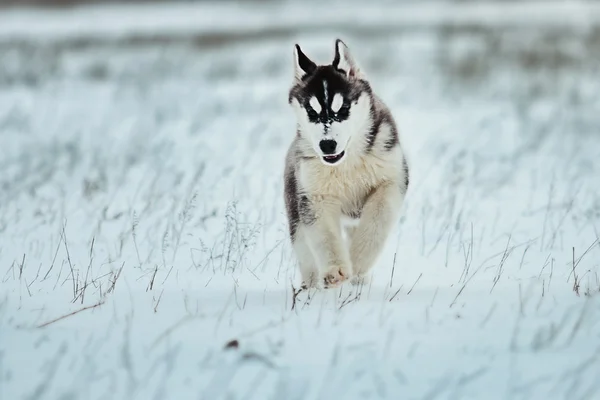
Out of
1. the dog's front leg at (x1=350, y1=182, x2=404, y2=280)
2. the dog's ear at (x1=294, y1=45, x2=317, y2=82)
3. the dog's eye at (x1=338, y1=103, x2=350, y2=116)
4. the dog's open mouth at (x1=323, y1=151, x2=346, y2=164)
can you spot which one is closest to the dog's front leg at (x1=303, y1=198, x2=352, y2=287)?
the dog's front leg at (x1=350, y1=182, x2=404, y2=280)

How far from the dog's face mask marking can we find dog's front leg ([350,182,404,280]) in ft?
1.37

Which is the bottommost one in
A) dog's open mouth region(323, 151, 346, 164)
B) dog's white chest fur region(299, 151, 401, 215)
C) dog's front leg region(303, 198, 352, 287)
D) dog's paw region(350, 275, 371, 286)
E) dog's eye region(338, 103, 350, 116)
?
dog's paw region(350, 275, 371, 286)

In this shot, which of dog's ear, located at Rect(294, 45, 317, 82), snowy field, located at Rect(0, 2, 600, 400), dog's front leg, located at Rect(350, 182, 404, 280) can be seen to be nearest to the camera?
snowy field, located at Rect(0, 2, 600, 400)

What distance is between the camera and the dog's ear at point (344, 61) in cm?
604

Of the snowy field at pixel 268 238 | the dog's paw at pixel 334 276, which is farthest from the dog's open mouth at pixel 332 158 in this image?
the snowy field at pixel 268 238

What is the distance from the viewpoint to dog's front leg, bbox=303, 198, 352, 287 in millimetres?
5414

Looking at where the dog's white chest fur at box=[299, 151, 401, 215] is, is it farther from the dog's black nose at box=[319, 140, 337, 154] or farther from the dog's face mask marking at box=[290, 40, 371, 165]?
the dog's black nose at box=[319, 140, 337, 154]

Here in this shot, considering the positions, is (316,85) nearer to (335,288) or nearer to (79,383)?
(335,288)

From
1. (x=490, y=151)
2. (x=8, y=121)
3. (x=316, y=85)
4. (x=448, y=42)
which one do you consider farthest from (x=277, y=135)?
(x=448, y=42)

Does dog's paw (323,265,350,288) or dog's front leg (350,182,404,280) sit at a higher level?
dog's front leg (350,182,404,280)

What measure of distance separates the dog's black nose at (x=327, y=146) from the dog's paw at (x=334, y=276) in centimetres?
77

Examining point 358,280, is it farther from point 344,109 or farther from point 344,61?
point 344,61

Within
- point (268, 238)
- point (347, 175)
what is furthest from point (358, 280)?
point (268, 238)

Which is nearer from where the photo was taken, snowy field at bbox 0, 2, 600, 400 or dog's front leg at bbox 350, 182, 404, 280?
snowy field at bbox 0, 2, 600, 400
